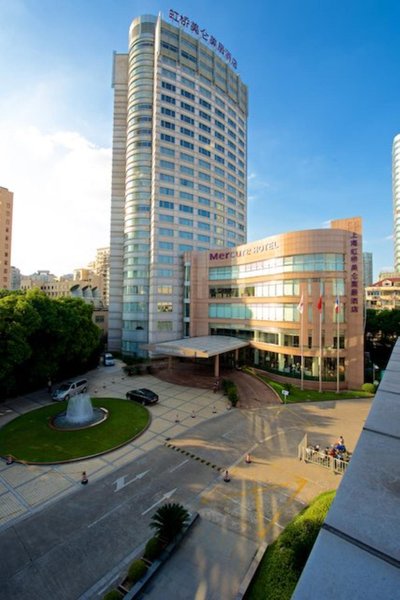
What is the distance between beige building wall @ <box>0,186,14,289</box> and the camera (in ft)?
300

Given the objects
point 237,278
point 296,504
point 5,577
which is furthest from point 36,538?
point 237,278

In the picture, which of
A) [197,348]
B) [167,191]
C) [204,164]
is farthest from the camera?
[204,164]

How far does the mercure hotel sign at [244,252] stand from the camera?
4363 cm

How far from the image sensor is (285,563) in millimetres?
11312

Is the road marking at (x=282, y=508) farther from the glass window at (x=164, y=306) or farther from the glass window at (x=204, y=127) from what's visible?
the glass window at (x=204, y=127)

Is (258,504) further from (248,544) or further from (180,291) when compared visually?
(180,291)

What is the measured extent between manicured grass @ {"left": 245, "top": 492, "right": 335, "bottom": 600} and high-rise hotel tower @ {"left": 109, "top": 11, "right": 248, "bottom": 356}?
44.3 m

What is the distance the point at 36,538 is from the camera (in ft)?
45.9

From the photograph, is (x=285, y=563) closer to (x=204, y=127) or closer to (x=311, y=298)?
(x=311, y=298)

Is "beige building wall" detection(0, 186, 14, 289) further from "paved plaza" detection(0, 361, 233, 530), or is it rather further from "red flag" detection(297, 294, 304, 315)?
"red flag" detection(297, 294, 304, 315)

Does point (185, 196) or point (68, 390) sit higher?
point (185, 196)

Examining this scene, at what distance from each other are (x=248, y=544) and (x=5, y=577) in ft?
34.0

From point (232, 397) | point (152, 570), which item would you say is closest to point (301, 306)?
point (232, 397)

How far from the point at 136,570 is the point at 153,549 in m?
1.06
